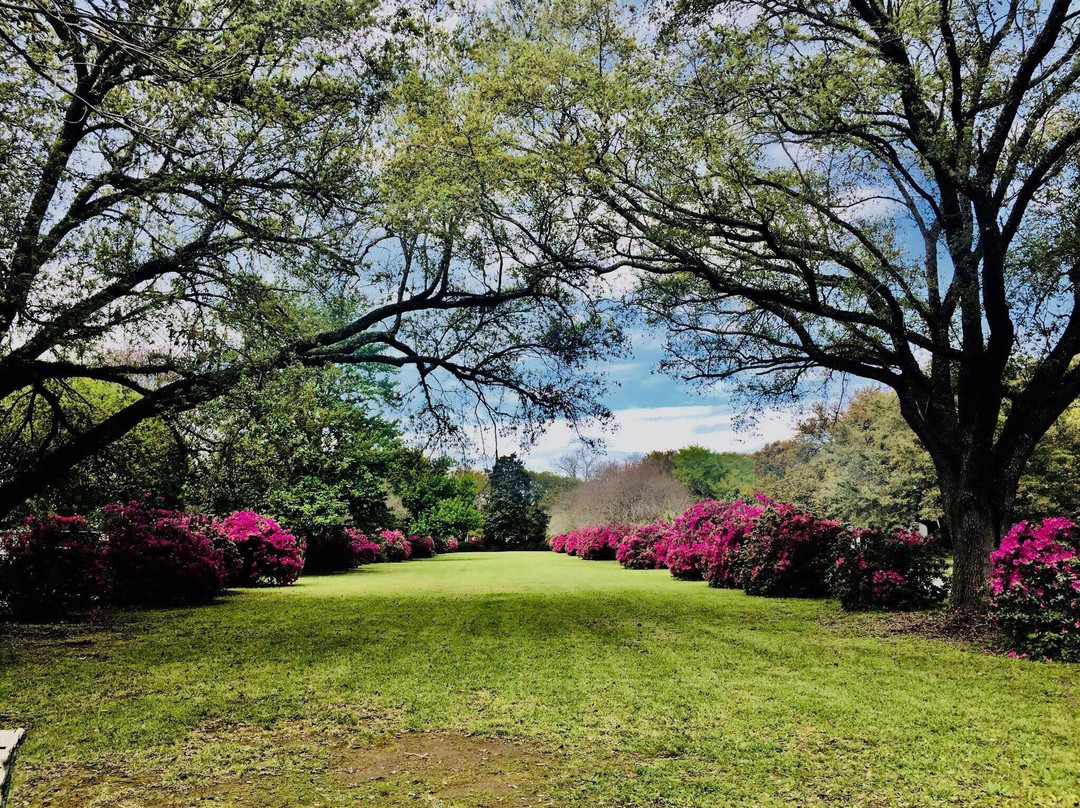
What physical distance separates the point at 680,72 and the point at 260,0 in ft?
19.9

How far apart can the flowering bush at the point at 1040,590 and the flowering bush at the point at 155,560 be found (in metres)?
12.6

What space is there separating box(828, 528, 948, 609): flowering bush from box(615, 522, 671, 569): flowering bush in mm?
10164

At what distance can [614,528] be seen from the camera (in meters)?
28.1

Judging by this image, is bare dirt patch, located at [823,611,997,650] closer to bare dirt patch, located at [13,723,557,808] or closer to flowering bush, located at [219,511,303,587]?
bare dirt patch, located at [13,723,557,808]

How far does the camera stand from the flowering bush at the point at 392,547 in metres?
26.0

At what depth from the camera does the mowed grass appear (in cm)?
360

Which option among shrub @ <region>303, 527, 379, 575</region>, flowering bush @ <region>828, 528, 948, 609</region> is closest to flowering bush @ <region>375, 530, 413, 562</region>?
shrub @ <region>303, 527, 379, 575</region>

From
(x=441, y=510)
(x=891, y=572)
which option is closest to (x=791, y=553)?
(x=891, y=572)

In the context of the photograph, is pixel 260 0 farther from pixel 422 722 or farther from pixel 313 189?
pixel 422 722

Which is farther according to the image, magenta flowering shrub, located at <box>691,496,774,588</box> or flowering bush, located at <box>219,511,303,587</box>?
flowering bush, located at <box>219,511,303,587</box>

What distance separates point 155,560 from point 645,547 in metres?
15.0

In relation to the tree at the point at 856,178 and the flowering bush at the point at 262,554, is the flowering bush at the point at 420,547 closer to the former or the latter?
the flowering bush at the point at 262,554

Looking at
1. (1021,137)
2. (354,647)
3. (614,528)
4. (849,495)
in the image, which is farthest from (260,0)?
(849,495)

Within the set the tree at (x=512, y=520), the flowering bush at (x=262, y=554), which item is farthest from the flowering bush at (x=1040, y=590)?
the tree at (x=512, y=520)
